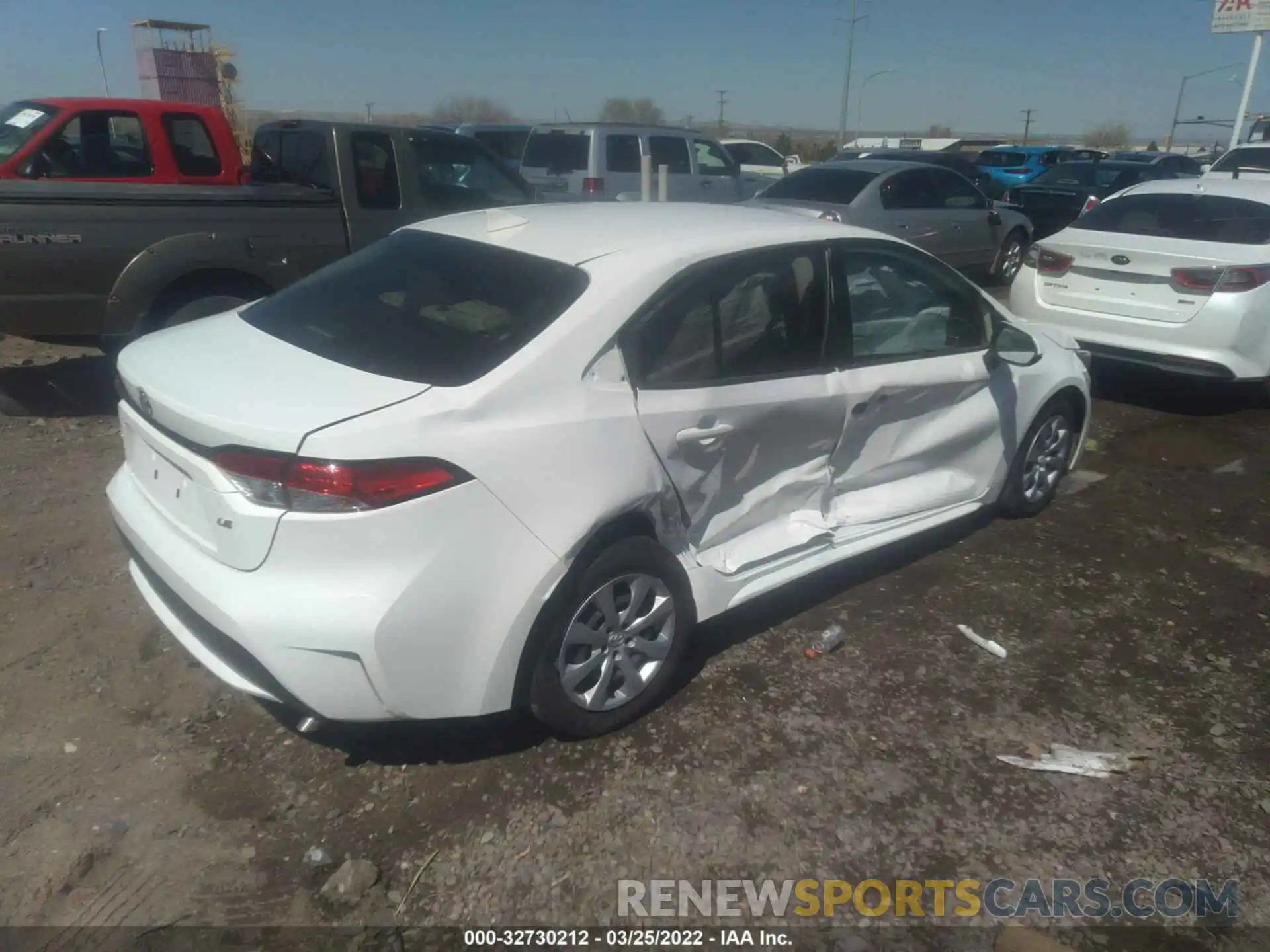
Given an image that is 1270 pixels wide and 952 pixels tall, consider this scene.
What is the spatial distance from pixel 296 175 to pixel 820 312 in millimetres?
4904

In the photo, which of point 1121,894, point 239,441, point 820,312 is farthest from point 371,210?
point 1121,894

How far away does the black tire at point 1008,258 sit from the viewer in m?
11.6

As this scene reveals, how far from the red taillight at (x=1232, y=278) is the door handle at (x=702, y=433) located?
15.3 ft

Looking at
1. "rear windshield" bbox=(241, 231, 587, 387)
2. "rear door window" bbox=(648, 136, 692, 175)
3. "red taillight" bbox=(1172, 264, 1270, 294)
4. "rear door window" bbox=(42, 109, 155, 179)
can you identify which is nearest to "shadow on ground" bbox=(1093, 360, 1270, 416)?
"red taillight" bbox=(1172, 264, 1270, 294)

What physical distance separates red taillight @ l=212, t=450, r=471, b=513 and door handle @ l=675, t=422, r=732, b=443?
87 cm

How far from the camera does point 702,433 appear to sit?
3.04 m

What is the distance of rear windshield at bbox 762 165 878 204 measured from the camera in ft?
32.1

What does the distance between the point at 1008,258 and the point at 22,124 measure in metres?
10.6

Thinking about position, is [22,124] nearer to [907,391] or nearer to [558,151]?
[907,391]

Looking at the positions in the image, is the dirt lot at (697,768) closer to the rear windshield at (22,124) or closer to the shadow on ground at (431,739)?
the shadow on ground at (431,739)

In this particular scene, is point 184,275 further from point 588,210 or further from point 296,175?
point 588,210

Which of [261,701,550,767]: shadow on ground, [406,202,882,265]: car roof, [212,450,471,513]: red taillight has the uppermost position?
[406,202,882,265]: car roof

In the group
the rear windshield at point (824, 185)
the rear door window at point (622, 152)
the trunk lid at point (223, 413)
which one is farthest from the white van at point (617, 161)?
the trunk lid at point (223, 413)

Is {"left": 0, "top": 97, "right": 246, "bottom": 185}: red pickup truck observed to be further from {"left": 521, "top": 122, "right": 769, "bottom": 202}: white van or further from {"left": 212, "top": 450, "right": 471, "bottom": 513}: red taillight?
{"left": 521, "top": 122, "right": 769, "bottom": 202}: white van
